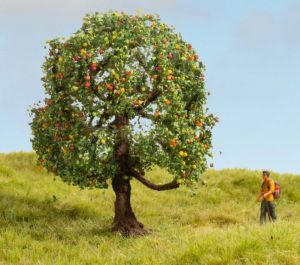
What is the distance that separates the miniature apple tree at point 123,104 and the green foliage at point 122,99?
43 mm

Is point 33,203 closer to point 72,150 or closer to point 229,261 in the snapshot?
point 72,150

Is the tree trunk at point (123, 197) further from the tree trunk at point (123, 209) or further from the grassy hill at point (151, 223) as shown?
the grassy hill at point (151, 223)

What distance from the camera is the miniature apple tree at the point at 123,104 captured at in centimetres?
2161

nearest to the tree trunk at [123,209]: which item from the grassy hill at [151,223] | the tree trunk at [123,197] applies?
the tree trunk at [123,197]

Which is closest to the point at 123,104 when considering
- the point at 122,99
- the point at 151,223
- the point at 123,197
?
the point at 122,99

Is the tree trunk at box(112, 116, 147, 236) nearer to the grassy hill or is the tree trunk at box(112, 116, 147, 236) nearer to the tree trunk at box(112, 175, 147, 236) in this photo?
the tree trunk at box(112, 175, 147, 236)

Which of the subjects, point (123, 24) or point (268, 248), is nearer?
point (268, 248)

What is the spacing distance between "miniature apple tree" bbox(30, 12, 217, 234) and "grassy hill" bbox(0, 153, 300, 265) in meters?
2.38

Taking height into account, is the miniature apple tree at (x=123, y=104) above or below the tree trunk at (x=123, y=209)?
above

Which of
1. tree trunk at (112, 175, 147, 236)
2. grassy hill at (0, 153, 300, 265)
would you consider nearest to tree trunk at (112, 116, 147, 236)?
tree trunk at (112, 175, 147, 236)

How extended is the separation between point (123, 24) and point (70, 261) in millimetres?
10407

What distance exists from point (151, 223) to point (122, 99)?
343 inches

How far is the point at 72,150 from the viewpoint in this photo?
72.7ft

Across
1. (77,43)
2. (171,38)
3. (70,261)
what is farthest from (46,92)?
(70,261)
